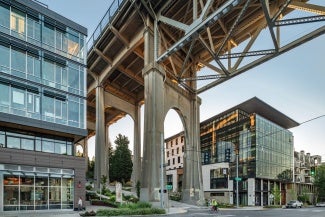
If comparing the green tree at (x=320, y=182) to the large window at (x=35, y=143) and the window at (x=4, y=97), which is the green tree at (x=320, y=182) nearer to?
the large window at (x=35, y=143)

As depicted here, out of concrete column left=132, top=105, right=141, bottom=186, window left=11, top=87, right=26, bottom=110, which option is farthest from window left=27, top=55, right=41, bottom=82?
concrete column left=132, top=105, right=141, bottom=186

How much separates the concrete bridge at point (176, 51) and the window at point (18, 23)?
14.5 meters

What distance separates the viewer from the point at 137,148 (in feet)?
234

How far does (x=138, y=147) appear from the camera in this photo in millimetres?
71500

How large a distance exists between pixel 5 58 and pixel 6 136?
707 centimetres

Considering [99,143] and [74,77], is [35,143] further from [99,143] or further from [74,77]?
[99,143]

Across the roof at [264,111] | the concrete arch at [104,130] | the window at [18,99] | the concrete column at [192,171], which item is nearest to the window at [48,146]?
the window at [18,99]

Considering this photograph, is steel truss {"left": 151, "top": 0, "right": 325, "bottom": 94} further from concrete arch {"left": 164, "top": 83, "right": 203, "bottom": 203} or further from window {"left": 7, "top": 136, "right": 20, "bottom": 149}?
window {"left": 7, "top": 136, "right": 20, "bottom": 149}

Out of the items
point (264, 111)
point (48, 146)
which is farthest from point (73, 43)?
point (264, 111)

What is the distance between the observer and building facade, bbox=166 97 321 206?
3191 inches

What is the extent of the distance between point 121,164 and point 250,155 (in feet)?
94.9

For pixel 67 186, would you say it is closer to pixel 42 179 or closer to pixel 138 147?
pixel 42 179

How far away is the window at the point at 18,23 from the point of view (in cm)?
3491

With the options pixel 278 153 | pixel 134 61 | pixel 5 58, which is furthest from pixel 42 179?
pixel 278 153
